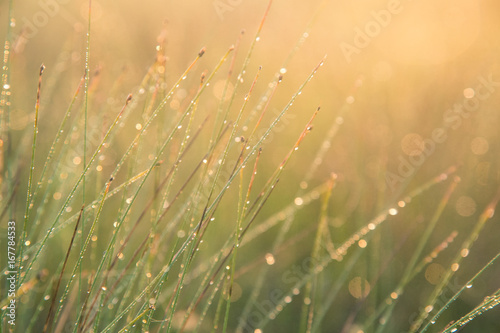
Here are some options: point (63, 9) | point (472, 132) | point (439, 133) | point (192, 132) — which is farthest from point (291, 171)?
point (63, 9)

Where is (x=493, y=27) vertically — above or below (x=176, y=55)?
below

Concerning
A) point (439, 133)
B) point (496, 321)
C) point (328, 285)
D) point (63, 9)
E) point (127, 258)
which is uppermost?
point (63, 9)

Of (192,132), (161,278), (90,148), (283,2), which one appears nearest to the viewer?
(161,278)

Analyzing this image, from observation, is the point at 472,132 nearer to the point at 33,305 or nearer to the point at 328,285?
the point at 328,285

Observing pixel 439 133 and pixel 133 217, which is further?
pixel 439 133

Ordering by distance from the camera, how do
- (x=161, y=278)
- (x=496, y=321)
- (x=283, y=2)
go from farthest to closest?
(x=283, y=2) → (x=496, y=321) → (x=161, y=278)

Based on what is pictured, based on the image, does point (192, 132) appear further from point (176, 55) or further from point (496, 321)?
point (496, 321)

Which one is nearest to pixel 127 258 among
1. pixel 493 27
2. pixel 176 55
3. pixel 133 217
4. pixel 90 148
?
pixel 133 217
